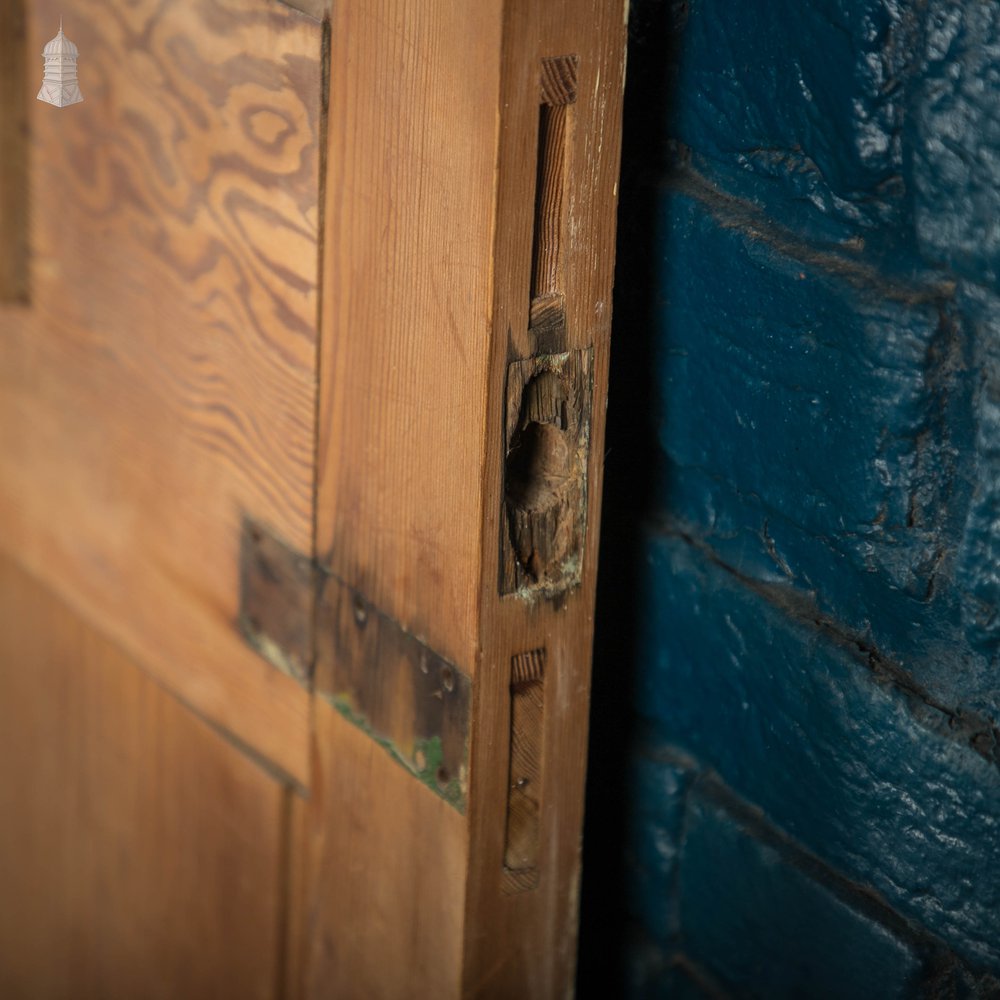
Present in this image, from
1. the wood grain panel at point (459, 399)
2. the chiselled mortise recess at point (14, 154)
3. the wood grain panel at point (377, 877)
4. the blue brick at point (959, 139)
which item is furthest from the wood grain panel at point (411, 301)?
the chiselled mortise recess at point (14, 154)

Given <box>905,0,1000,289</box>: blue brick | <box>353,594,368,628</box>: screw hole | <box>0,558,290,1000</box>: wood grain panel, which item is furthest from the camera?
<box>0,558,290,1000</box>: wood grain panel

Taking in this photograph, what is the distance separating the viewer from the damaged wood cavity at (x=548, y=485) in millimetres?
909

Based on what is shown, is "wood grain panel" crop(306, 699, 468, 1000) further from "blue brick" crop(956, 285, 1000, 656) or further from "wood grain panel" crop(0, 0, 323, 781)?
"blue brick" crop(956, 285, 1000, 656)

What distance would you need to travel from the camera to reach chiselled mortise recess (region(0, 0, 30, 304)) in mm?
1319

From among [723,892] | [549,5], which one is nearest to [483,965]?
[723,892]

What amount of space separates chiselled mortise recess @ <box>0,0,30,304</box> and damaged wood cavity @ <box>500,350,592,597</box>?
690 mm

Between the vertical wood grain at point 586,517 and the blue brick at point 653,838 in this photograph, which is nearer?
the vertical wood grain at point 586,517

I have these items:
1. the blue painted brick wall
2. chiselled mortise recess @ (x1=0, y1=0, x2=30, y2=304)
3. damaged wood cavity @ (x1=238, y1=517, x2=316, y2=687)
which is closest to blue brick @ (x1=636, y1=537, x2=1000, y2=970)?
the blue painted brick wall

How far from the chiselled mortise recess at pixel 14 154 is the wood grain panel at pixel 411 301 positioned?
494 millimetres

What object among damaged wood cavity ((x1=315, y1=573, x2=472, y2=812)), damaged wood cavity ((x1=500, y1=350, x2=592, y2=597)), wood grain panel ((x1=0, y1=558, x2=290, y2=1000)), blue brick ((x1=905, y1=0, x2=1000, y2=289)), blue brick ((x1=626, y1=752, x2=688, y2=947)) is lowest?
wood grain panel ((x1=0, y1=558, x2=290, y2=1000))

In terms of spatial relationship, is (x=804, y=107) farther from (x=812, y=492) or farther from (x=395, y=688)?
(x=395, y=688)

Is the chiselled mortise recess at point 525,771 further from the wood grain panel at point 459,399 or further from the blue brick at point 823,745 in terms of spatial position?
the blue brick at point 823,745

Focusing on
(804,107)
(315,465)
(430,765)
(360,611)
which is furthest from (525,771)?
(804,107)

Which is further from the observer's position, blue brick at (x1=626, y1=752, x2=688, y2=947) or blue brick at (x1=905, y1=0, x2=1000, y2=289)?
blue brick at (x1=626, y1=752, x2=688, y2=947)
